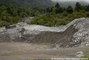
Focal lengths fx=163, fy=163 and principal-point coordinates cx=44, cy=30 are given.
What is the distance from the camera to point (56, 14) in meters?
51.8

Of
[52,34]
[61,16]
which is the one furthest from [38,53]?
[61,16]

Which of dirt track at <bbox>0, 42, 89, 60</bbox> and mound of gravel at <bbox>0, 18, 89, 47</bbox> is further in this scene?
mound of gravel at <bbox>0, 18, 89, 47</bbox>

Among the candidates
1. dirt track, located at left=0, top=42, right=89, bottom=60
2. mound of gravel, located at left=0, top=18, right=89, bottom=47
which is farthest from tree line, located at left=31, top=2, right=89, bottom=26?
dirt track, located at left=0, top=42, right=89, bottom=60

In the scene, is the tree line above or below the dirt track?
above

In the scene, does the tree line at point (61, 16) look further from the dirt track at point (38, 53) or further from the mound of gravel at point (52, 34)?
the dirt track at point (38, 53)

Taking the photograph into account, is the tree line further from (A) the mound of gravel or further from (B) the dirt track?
(B) the dirt track

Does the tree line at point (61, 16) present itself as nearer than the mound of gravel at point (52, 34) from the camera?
No

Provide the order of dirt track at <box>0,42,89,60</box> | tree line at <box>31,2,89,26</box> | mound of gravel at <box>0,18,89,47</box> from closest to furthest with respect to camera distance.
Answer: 1. dirt track at <box>0,42,89,60</box>
2. mound of gravel at <box>0,18,89,47</box>
3. tree line at <box>31,2,89,26</box>

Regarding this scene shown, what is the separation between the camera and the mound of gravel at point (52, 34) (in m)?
22.5

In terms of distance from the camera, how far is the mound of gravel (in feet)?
73.7

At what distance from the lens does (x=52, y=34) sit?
26.6 meters

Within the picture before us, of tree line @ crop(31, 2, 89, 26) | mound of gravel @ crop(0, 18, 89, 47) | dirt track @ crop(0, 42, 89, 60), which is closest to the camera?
dirt track @ crop(0, 42, 89, 60)

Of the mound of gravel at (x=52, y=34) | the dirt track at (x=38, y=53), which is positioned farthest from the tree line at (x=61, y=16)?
the dirt track at (x=38, y=53)

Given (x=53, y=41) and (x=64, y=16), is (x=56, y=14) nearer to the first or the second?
(x=64, y=16)
